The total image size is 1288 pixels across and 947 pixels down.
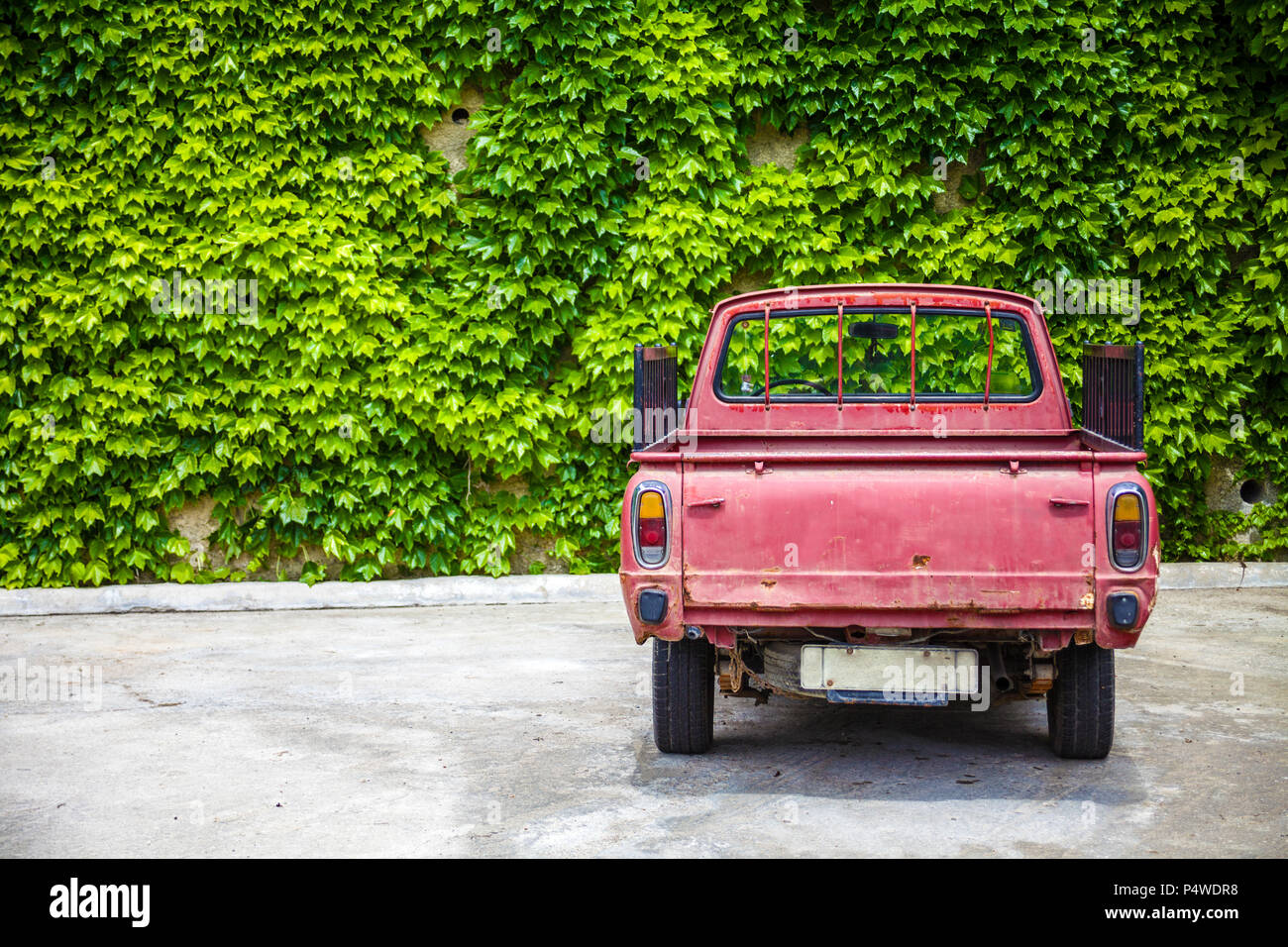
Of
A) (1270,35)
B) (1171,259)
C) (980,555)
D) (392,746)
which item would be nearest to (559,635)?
(392,746)

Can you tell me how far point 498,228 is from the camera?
832 cm

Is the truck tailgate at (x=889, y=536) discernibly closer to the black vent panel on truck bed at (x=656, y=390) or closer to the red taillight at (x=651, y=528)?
the red taillight at (x=651, y=528)

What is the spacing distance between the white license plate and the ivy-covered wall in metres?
4.43

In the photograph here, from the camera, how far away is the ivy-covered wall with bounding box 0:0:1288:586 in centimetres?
812

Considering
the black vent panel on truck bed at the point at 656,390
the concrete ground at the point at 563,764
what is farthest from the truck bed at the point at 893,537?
the black vent panel on truck bed at the point at 656,390

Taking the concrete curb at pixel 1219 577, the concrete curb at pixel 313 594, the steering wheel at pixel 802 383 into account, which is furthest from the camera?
the concrete curb at pixel 1219 577

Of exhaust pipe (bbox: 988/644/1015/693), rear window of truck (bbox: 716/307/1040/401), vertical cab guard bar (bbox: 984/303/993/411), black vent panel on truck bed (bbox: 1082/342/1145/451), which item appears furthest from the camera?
black vent panel on truck bed (bbox: 1082/342/1145/451)

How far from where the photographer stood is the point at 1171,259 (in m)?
8.40

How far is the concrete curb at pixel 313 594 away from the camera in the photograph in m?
8.11

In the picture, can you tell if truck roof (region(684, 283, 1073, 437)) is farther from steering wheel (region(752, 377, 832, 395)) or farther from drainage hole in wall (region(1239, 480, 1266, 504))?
drainage hole in wall (region(1239, 480, 1266, 504))

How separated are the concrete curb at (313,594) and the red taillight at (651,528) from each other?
4.12 m

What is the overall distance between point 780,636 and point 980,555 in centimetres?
78

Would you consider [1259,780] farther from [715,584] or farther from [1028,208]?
[1028,208]

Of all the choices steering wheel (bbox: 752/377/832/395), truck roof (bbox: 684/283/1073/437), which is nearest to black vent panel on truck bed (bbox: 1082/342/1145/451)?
truck roof (bbox: 684/283/1073/437)
